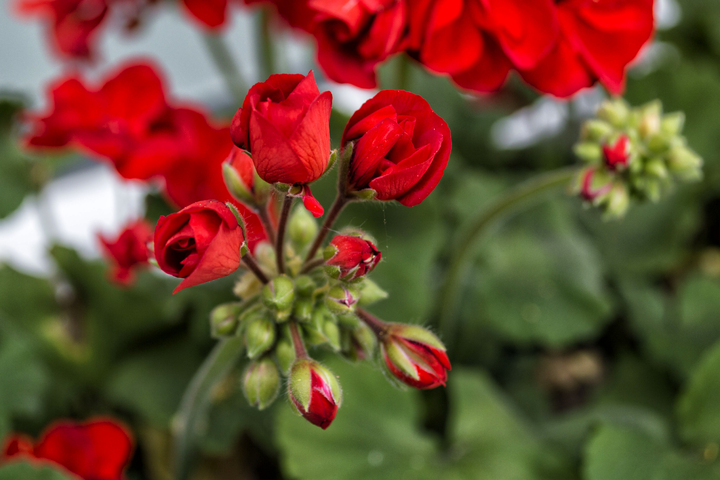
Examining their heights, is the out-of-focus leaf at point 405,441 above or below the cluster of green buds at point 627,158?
below

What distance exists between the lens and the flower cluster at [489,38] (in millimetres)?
338

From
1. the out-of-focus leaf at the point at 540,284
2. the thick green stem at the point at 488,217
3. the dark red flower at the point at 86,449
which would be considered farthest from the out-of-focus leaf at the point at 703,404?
the dark red flower at the point at 86,449

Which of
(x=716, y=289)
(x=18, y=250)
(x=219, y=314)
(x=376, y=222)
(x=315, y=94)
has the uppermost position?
(x=315, y=94)

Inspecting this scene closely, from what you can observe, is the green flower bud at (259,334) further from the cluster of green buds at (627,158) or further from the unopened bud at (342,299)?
the cluster of green buds at (627,158)

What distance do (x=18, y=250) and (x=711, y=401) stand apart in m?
0.99

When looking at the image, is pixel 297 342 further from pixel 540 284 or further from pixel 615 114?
pixel 540 284

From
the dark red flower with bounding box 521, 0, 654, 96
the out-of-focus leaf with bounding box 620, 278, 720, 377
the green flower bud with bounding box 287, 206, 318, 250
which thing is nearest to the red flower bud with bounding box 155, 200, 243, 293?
the green flower bud with bounding box 287, 206, 318, 250

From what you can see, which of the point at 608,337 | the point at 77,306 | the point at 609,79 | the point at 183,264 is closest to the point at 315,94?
the point at 183,264

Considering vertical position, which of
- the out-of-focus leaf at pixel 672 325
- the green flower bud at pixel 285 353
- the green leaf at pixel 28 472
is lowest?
the out-of-focus leaf at pixel 672 325

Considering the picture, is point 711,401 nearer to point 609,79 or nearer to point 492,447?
point 492,447

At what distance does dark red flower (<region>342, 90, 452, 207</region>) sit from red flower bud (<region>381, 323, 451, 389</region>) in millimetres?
70

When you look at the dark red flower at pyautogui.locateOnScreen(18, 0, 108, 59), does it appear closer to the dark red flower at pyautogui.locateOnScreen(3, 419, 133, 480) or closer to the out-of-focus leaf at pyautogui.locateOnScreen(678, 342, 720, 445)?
the dark red flower at pyautogui.locateOnScreen(3, 419, 133, 480)

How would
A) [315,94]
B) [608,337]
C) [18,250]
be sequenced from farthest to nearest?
[18,250] → [608,337] → [315,94]

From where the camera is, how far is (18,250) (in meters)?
1.04
